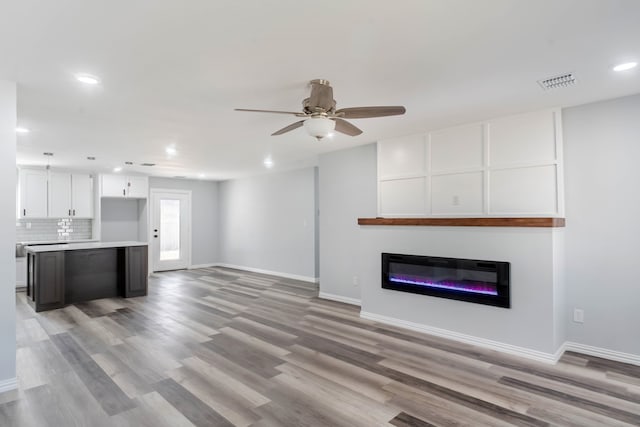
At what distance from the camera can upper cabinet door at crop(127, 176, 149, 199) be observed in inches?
320

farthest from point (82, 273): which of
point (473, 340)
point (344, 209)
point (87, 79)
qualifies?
point (473, 340)

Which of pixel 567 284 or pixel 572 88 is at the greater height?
pixel 572 88

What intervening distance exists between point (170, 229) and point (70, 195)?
232cm

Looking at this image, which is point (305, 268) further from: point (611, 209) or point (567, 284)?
point (611, 209)

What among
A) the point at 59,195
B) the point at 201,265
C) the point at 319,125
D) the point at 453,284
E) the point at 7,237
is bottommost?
the point at 201,265

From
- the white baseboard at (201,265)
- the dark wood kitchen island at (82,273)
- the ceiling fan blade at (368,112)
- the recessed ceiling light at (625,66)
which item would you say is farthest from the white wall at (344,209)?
the white baseboard at (201,265)

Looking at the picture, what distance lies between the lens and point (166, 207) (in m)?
8.91

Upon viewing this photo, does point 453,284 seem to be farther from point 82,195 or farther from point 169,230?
point 82,195

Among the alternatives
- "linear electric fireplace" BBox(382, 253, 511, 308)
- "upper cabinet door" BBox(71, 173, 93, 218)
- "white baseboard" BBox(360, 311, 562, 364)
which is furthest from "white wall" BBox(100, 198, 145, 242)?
"linear electric fireplace" BBox(382, 253, 511, 308)

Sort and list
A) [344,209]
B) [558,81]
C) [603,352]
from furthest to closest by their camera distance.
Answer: [344,209] → [603,352] → [558,81]

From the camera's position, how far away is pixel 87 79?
2.79m

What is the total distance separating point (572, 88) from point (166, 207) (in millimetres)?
8720

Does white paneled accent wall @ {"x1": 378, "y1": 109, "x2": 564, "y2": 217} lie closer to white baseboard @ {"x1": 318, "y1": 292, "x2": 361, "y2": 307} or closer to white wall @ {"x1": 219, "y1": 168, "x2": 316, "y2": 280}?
white baseboard @ {"x1": 318, "y1": 292, "x2": 361, "y2": 307}

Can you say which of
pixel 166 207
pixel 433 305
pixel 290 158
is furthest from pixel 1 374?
pixel 166 207
